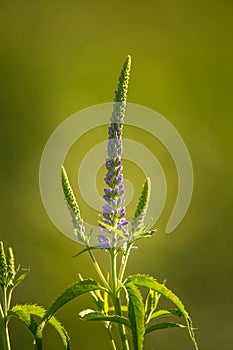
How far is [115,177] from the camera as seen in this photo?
1.55 ft

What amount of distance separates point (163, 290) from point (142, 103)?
754 millimetres

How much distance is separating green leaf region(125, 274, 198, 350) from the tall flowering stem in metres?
0.03

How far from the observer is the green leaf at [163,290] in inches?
17.5

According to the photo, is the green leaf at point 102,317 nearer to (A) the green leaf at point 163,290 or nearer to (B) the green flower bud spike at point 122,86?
(A) the green leaf at point 163,290

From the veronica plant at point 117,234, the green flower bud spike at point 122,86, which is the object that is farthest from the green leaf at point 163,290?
the green flower bud spike at point 122,86

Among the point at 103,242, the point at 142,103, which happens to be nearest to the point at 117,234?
the point at 103,242

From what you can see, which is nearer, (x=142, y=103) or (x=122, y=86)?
(x=122, y=86)

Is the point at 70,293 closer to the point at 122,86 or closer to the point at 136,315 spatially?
the point at 136,315

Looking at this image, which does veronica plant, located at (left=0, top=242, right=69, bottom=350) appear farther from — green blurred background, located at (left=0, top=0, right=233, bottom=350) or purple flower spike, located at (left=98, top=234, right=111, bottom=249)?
green blurred background, located at (left=0, top=0, right=233, bottom=350)

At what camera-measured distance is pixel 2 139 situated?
114cm

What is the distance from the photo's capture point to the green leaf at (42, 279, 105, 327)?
442 millimetres

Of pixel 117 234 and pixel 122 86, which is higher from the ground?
pixel 122 86

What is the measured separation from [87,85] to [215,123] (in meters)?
0.27

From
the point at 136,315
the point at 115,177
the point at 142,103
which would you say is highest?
the point at 142,103
